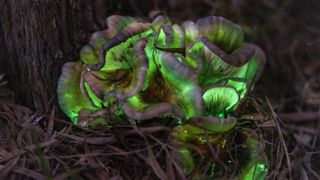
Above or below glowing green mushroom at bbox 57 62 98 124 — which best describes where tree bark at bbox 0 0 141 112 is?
above

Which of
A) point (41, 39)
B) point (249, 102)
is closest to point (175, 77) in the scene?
point (249, 102)

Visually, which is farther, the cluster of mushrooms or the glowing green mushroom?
the glowing green mushroom

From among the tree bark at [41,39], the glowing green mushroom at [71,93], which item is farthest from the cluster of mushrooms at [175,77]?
the tree bark at [41,39]

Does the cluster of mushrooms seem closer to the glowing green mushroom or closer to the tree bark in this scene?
the glowing green mushroom

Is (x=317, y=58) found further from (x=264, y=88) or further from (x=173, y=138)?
(x=173, y=138)

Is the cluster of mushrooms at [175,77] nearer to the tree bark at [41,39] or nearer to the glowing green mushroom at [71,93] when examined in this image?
the glowing green mushroom at [71,93]

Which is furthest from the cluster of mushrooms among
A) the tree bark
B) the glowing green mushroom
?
the tree bark

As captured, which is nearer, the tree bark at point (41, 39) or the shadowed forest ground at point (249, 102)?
the shadowed forest ground at point (249, 102)
